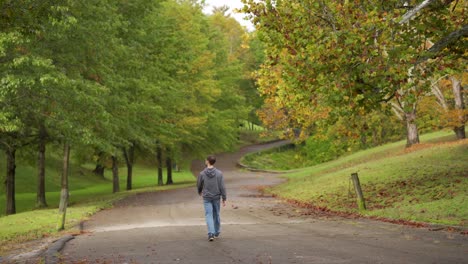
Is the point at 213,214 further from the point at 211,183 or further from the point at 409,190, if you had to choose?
the point at 409,190

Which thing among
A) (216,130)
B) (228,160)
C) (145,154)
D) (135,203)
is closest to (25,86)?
(135,203)

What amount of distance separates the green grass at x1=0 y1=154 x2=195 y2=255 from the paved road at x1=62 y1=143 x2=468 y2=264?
1601 mm

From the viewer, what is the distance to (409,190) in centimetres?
2006

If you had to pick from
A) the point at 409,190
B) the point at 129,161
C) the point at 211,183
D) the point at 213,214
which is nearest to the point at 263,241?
the point at 213,214

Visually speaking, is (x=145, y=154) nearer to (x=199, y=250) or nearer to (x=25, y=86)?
(x=25, y=86)

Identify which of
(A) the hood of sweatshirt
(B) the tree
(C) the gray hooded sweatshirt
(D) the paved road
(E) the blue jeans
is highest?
(B) the tree

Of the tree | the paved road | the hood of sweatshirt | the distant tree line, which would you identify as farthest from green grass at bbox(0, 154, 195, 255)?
the tree

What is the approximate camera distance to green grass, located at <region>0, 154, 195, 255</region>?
17.0 meters

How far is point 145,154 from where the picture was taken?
140 ft

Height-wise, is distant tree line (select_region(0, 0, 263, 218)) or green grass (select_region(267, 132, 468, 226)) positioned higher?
distant tree line (select_region(0, 0, 263, 218))

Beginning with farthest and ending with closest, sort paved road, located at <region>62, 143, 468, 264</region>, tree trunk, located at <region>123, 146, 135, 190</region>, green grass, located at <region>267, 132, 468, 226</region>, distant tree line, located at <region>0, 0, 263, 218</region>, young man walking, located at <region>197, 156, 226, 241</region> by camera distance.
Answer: tree trunk, located at <region>123, 146, 135, 190</region>, distant tree line, located at <region>0, 0, 263, 218</region>, green grass, located at <region>267, 132, 468, 226</region>, young man walking, located at <region>197, 156, 226, 241</region>, paved road, located at <region>62, 143, 468, 264</region>

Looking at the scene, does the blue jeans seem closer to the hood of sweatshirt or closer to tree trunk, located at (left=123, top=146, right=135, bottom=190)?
the hood of sweatshirt

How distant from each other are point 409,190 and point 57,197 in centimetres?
2599

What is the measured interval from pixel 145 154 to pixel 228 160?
22719 mm
